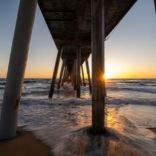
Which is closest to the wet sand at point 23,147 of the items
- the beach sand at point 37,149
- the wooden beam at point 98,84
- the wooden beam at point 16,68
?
the beach sand at point 37,149

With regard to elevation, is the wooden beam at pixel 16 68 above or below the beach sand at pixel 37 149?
above

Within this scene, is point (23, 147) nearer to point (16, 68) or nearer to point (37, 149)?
point (37, 149)

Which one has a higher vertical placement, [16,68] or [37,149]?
[16,68]

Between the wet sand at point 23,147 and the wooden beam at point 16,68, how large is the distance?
214 millimetres

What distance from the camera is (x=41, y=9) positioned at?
6711 mm

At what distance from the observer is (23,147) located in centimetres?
344

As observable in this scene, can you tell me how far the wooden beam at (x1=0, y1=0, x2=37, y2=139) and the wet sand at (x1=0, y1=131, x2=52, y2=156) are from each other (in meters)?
0.21

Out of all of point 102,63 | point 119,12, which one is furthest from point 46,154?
point 119,12

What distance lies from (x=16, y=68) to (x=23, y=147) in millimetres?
1267

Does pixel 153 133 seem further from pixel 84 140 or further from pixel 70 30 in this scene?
pixel 70 30

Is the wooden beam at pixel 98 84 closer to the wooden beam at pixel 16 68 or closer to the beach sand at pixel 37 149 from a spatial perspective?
the beach sand at pixel 37 149

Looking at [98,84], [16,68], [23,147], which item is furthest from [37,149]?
[98,84]

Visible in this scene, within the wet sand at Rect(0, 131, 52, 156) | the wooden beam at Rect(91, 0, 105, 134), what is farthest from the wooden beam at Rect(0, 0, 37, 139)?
the wooden beam at Rect(91, 0, 105, 134)

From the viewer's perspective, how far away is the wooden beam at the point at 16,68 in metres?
3.80
